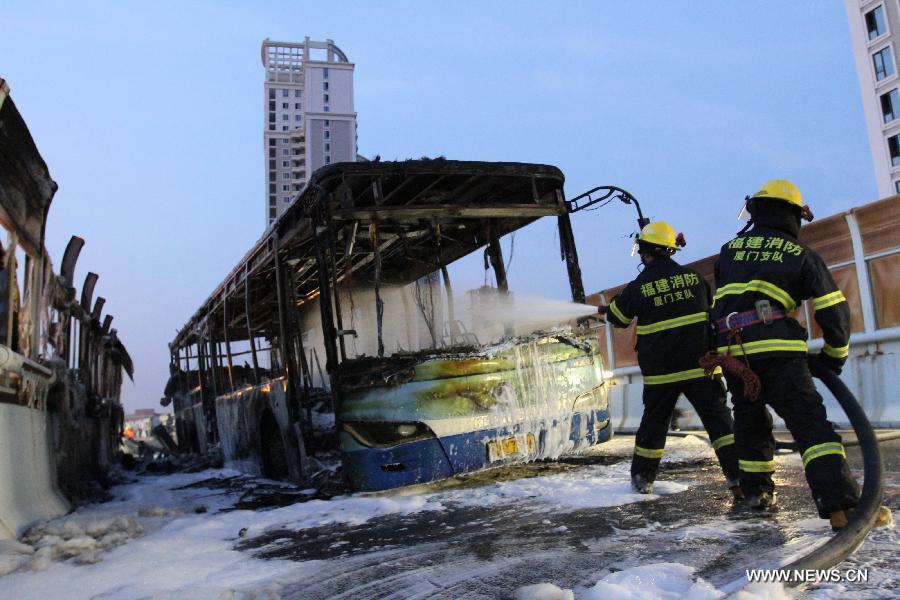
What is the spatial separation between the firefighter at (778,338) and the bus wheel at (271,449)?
4.66m

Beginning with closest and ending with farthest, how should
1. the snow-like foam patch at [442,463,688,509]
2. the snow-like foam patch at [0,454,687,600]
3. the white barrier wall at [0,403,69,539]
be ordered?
the snow-like foam patch at [0,454,687,600]
the white barrier wall at [0,403,69,539]
the snow-like foam patch at [442,463,688,509]

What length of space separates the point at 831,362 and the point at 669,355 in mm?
979

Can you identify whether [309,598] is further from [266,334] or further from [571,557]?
[266,334]

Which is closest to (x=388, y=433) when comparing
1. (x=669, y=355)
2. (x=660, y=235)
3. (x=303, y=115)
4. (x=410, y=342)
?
(x=410, y=342)

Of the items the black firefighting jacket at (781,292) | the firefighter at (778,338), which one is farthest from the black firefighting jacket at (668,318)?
the black firefighting jacket at (781,292)

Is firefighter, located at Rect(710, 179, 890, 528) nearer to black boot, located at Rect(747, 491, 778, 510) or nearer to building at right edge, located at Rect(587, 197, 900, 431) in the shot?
black boot, located at Rect(747, 491, 778, 510)

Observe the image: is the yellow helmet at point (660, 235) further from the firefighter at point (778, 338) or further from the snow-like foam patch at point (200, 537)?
the snow-like foam patch at point (200, 537)

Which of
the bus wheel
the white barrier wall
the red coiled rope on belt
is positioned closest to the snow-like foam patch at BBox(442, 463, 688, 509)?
the red coiled rope on belt

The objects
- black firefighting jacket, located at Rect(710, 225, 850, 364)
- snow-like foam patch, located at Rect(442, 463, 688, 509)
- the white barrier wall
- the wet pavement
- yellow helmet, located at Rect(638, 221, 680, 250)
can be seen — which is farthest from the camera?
yellow helmet, located at Rect(638, 221, 680, 250)

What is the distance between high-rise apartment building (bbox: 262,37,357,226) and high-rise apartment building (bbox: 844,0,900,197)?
3351 cm

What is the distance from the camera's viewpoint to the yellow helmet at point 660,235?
14.4ft

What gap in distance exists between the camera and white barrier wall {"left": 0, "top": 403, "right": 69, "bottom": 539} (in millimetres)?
3961

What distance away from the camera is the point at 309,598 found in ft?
8.60

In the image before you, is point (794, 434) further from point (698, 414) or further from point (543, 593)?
point (543, 593)
